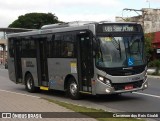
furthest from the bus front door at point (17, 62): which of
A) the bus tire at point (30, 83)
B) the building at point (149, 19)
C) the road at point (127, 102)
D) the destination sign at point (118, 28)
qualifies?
the building at point (149, 19)

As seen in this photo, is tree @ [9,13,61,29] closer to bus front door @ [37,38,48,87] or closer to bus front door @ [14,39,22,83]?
bus front door @ [14,39,22,83]

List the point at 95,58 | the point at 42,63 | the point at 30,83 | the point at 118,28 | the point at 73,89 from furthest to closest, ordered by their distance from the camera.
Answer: the point at 30,83 < the point at 42,63 < the point at 73,89 < the point at 118,28 < the point at 95,58

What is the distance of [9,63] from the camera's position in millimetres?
22203

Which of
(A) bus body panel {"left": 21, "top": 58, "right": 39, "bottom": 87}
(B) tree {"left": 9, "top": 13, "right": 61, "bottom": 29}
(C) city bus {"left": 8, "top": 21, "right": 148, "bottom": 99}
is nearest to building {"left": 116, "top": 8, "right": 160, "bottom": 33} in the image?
Answer: (B) tree {"left": 9, "top": 13, "right": 61, "bottom": 29}

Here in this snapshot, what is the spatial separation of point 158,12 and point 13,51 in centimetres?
5041

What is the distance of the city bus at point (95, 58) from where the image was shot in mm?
14680

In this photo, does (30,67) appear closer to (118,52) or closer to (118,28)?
(118,28)

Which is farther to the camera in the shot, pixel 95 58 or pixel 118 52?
pixel 118 52

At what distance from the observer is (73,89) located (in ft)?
52.9

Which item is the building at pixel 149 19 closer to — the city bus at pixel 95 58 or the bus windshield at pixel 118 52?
the city bus at pixel 95 58

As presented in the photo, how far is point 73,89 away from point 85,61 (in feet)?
4.65

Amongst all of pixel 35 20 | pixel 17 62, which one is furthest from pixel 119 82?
pixel 35 20

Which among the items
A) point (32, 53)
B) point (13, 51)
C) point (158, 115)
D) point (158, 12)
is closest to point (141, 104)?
point (158, 115)

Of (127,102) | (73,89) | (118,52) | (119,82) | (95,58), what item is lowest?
(127,102)
